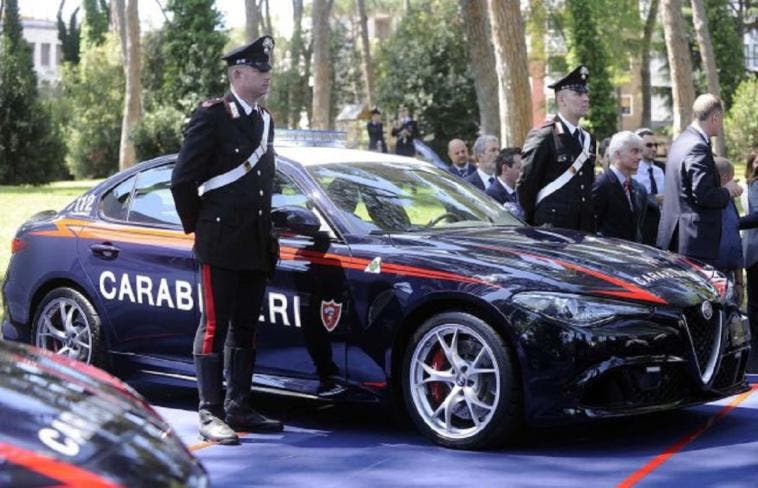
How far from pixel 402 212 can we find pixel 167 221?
139cm

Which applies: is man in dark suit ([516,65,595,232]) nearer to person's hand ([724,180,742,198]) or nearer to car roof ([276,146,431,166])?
car roof ([276,146,431,166])

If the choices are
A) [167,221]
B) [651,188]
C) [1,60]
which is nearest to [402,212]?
[167,221]

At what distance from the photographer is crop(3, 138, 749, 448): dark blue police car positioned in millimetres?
6617

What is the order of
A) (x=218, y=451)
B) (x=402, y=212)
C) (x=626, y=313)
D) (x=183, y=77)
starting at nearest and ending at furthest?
(x=626, y=313) → (x=218, y=451) → (x=402, y=212) → (x=183, y=77)

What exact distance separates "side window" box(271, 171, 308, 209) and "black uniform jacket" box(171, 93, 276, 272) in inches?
16.6

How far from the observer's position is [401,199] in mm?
7820

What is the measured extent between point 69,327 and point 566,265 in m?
3.17

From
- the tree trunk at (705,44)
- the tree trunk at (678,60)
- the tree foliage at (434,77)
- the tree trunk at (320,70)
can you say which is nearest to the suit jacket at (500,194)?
the tree trunk at (678,60)

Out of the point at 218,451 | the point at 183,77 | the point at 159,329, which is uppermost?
the point at 183,77

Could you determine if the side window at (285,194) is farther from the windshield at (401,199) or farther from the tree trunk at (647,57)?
the tree trunk at (647,57)

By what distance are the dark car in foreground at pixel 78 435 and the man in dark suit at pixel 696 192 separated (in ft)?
18.8

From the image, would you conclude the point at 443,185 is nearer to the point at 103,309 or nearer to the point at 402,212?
the point at 402,212

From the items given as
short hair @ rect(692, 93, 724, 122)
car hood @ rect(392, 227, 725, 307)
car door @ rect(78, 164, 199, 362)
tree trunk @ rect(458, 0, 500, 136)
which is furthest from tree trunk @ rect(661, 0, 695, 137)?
car door @ rect(78, 164, 199, 362)

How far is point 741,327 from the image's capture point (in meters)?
7.39
